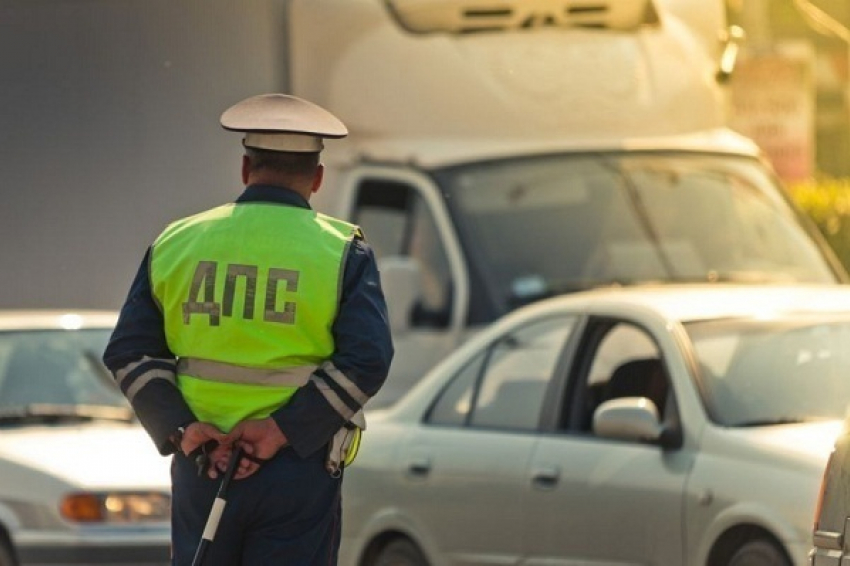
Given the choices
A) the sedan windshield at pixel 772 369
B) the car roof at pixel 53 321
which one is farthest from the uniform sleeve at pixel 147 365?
the car roof at pixel 53 321

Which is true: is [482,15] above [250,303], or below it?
below

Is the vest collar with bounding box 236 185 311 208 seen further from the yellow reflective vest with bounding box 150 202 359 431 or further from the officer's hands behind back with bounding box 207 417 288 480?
the officer's hands behind back with bounding box 207 417 288 480

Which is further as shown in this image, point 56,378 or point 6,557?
point 56,378

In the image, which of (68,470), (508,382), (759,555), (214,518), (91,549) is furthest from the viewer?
(68,470)

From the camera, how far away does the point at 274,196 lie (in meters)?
6.07

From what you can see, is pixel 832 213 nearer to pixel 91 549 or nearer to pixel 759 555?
pixel 91 549

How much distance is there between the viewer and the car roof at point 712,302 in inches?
348

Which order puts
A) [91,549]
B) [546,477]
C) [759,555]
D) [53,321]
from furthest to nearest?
[53,321], [91,549], [546,477], [759,555]

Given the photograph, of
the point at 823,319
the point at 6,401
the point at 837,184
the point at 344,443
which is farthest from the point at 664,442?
the point at 837,184

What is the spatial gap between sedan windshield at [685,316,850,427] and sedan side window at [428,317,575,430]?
2.18ft

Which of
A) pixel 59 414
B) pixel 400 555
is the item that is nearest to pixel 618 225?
pixel 59 414

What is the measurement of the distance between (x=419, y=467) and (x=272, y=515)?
137 inches

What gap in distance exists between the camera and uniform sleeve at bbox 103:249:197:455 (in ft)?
19.5

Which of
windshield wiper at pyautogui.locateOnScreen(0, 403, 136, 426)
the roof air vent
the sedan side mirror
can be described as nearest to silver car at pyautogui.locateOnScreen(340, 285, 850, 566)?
the sedan side mirror
